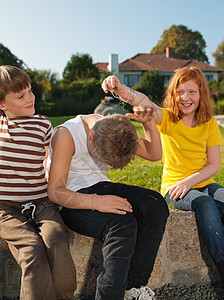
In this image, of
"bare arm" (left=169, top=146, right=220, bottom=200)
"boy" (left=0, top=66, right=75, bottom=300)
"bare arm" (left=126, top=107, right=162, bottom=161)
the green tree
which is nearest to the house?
the green tree

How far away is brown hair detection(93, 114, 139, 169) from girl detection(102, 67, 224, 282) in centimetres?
66

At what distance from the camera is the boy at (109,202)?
1.68 m

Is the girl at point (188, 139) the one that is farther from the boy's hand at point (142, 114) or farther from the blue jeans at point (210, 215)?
the boy's hand at point (142, 114)

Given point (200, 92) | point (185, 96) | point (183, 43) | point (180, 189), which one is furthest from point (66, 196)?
point (183, 43)

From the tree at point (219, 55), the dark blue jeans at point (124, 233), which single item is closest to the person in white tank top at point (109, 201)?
the dark blue jeans at point (124, 233)

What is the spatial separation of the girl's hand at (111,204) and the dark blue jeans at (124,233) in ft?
0.09

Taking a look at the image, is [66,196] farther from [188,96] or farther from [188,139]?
[188,96]

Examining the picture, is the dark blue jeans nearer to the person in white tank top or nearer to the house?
the person in white tank top

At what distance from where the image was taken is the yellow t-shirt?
2.49 metres

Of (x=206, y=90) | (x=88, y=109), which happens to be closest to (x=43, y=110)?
(x=88, y=109)

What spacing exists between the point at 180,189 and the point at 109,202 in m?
0.71

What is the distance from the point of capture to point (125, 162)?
5.81 feet

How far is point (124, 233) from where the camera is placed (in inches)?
67.5

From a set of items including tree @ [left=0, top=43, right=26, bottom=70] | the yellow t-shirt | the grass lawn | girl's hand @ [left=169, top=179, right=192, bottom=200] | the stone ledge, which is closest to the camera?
the stone ledge
